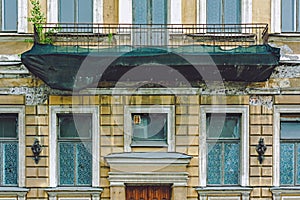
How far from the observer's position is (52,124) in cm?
898

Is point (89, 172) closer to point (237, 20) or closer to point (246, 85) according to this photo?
point (246, 85)

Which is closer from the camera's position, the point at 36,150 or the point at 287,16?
the point at 36,150

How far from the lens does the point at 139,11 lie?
30.1 feet

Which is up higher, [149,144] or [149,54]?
[149,54]

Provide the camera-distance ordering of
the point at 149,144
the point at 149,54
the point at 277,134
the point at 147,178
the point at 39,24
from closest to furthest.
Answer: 1. the point at 149,54
2. the point at 147,178
3. the point at 39,24
4. the point at 149,144
5. the point at 277,134

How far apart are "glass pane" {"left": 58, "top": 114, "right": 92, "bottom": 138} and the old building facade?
0.02 metres

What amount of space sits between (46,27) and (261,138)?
16.5 ft

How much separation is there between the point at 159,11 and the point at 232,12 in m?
1.57

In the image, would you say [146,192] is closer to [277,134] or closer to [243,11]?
[277,134]

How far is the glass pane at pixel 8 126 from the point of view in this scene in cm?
912

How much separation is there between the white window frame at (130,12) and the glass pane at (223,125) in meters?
2.16

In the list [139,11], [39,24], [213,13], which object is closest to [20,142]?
[39,24]

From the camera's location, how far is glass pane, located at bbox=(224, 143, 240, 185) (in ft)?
30.1

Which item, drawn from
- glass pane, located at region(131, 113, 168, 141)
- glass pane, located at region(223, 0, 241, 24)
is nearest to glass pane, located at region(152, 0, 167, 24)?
glass pane, located at region(223, 0, 241, 24)
